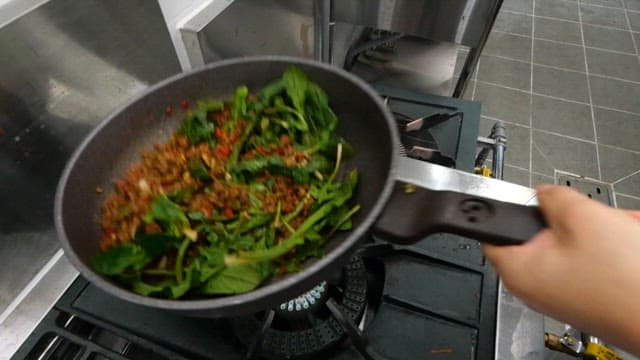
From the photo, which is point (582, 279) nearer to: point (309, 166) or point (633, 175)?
point (309, 166)

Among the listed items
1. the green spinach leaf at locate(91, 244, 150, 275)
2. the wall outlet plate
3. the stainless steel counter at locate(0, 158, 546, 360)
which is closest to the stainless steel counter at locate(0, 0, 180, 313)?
the stainless steel counter at locate(0, 158, 546, 360)

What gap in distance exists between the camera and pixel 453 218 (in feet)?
1.25

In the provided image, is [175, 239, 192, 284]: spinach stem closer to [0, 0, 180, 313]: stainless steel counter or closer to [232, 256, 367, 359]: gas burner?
[232, 256, 367, 359]: gas burner

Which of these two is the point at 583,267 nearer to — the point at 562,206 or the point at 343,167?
the point at 562,206

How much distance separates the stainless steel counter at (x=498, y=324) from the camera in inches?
18.4

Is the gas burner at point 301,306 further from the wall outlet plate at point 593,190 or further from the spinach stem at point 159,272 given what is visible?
the wall outlet plate at point 593,190

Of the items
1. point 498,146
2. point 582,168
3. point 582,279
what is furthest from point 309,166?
point 582,168

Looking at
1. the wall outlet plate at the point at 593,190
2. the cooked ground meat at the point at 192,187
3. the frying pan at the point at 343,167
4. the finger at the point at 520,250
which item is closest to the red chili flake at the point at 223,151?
the cooked ground meat at the point at 192,187

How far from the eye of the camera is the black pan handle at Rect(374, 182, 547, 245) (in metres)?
0.37

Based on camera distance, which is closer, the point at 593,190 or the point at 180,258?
the point at 180,258

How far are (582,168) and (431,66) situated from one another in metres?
1.05

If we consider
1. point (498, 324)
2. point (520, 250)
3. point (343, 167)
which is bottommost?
point (498, 324)

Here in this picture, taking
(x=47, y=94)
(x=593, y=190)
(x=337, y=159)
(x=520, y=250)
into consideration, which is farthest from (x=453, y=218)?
(x=593, y=190)

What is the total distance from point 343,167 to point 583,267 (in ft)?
1.11
